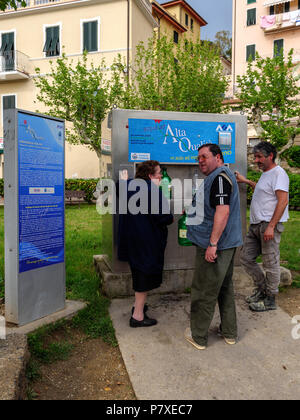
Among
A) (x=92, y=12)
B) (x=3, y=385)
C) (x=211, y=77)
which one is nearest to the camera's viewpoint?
(x=3, y=385)

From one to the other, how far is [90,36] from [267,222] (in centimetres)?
2143

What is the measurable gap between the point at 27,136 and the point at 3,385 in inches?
83.7

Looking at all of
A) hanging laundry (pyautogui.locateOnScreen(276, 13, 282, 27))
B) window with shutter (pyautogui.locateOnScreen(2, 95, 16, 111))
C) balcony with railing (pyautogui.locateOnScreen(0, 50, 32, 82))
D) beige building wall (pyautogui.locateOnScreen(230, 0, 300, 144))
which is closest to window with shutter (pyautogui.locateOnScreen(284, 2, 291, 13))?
beige building wall (pyautogui.locateOnScreen(230, 0, 300, 144))

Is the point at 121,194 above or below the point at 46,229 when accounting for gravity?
above

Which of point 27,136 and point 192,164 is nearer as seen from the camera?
point 27,136

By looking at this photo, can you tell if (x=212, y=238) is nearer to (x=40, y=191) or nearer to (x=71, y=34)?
(x=40, y=191)

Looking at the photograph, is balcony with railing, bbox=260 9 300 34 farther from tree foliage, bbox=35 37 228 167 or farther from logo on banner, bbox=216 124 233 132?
logo on banner, bbox=216 124 233 132

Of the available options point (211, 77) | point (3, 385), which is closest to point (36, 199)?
point (3, 385)

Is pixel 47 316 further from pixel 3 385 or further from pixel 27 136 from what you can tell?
pixel 27 136

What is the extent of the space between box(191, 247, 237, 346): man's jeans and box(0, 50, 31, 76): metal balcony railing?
75.5ft

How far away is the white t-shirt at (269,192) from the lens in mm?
3879

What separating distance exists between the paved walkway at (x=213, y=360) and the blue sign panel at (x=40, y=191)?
1.07 metres
